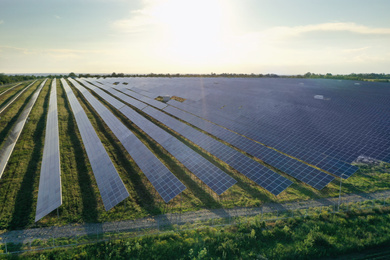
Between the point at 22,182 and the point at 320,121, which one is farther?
the point at 320,121

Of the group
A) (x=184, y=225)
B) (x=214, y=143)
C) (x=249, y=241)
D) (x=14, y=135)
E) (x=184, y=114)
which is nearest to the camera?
(x=249, y=241)

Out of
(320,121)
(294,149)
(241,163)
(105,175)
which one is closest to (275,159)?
(294,149)

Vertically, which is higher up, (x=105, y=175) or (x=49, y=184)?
(x=105, y=175)

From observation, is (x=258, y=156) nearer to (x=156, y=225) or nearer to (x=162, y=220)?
(x=162, y=220)

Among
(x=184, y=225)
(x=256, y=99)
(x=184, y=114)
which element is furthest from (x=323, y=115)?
(x=184, y=225)

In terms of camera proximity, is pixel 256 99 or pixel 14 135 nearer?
pixel 14 135

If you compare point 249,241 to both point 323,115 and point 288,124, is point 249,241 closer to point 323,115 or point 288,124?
point 288,124
